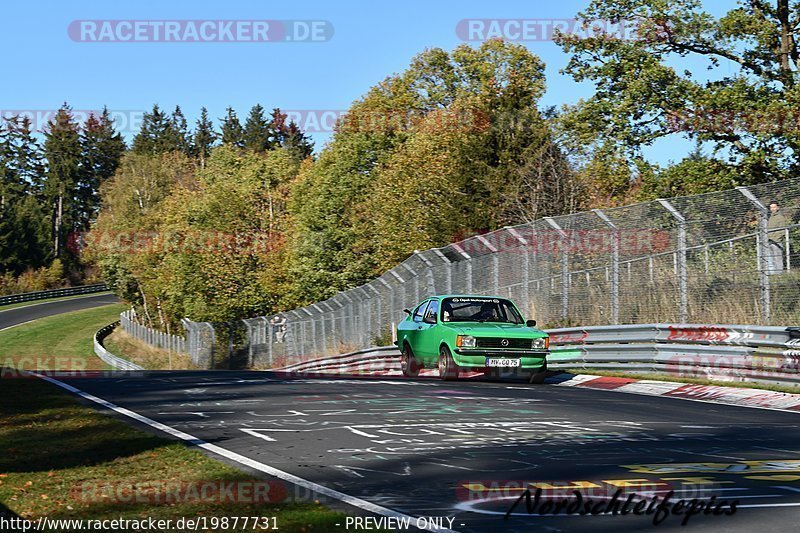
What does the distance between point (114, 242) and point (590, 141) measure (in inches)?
2703

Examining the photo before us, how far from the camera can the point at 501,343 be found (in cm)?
1934

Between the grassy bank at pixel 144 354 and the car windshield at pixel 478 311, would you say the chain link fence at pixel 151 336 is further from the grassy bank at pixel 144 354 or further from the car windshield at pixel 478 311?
the car windshield at pixel 478 311

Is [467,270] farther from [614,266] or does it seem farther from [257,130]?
[257,130]

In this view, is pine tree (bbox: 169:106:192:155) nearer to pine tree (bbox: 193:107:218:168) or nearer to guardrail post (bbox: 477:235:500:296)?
pine tree (bbox: 193:107:218:168)

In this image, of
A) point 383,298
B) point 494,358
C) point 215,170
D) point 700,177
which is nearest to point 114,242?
point 215,170

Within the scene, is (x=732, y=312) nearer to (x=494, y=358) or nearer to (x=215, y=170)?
(x=494, y=358)

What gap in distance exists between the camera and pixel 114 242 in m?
94.2

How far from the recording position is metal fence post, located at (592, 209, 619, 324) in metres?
20.7

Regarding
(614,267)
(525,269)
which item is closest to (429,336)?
(614,267)

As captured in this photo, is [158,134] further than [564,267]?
Yes

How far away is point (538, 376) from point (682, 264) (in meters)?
3.26

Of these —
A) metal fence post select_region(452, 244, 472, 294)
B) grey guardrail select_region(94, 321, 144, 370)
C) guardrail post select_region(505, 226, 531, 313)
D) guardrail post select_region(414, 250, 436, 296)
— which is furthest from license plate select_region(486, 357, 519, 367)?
grey guardrail select_region(94, 321, 144, 370)

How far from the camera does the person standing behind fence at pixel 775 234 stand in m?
16.7

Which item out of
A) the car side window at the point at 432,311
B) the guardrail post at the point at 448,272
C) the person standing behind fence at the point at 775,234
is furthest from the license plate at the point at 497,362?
the guardrail post at the point at 448,272
